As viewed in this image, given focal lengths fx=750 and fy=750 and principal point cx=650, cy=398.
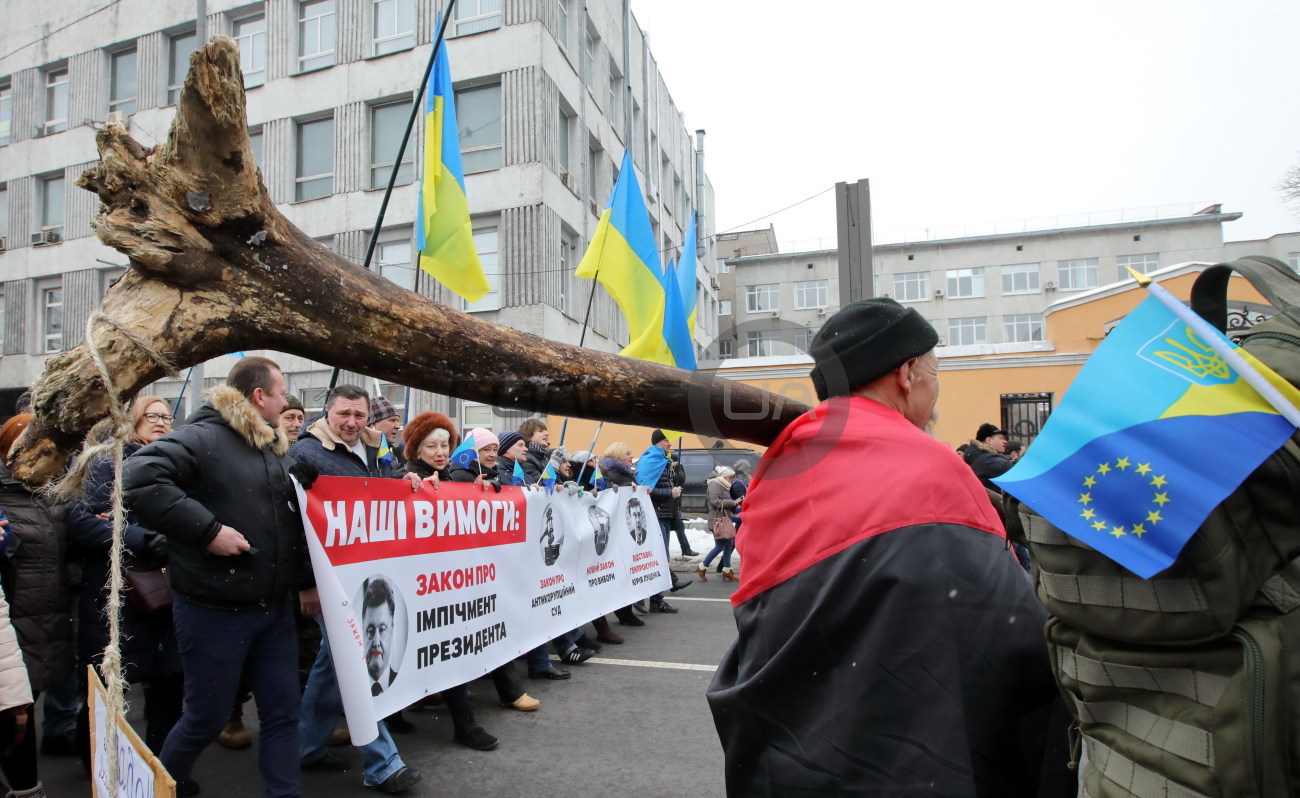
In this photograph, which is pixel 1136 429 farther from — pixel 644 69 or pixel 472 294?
pixel 644 69

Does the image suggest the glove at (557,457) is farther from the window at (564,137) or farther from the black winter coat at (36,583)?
the window at (564,137)

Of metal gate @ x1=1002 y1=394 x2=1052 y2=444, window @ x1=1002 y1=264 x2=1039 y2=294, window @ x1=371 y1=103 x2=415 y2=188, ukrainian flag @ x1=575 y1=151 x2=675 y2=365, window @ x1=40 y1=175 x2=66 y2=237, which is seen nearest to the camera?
ukrainian flag @ x1=575 y1=151 x2=675 y2=365

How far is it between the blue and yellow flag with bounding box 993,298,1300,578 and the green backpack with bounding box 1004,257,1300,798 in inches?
1.4

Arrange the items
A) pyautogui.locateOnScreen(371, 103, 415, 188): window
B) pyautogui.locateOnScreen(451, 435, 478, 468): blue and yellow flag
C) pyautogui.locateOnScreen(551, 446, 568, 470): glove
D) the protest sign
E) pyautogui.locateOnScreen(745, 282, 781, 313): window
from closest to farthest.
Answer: the protest sign < pyautogui.locateOnScreen(451, 435, 478, 468): blue and yellow flag < pyautogui.locateOnScreen(551, 446, 568, 470): glove < pyautogui.locateOnScreen(371, 103, 415, 188): window < pyautogui.locateOnScreen(745, 282, 781, 313): window

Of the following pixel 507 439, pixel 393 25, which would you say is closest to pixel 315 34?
pixel 393 25

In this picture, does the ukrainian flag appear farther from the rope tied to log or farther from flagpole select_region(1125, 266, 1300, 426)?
flagpole select_region(1125, 266, 1300, 426)

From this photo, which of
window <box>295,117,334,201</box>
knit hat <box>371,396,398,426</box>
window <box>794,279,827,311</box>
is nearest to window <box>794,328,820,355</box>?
knit hat <box>371,396,398,426</box>

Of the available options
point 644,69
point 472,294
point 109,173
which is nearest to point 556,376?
point 109,173

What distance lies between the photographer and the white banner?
3.61 metres

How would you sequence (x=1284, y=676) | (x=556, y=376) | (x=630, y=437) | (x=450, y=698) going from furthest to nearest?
(x=630, y=437)
(x=450, y=698)
(x=556, y=376)
(x=1284, y=676)

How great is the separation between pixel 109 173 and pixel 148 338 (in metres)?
0.26

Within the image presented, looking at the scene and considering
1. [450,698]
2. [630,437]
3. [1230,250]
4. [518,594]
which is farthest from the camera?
[1230,250]

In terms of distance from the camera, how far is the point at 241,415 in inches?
127

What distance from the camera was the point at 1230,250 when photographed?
42.8 m
